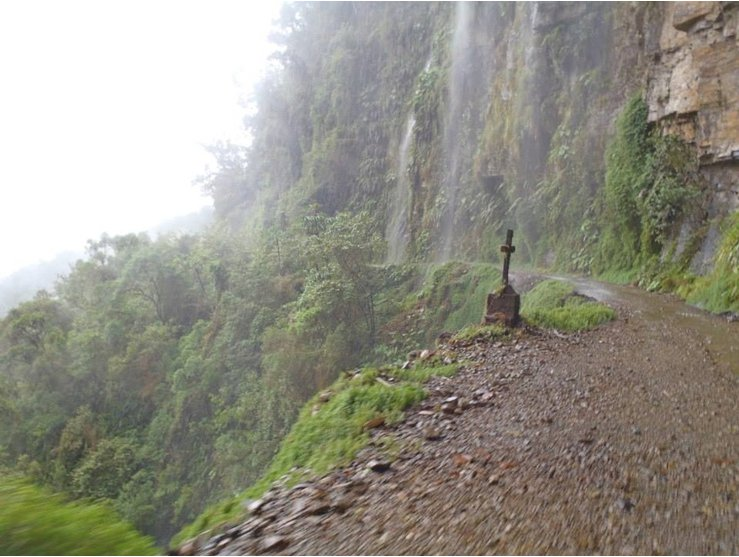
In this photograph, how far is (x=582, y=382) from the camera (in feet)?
15.7

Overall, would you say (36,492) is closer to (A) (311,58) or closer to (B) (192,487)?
(B) (192,487)

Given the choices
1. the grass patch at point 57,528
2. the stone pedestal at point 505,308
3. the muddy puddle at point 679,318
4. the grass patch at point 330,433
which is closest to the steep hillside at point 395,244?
the muddy puddle at point 679,318

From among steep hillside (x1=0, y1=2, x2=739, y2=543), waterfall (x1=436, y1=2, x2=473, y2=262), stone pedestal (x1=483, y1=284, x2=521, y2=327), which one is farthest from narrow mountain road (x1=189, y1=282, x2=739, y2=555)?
waterfall (x1=436, y1=2, x2=473, y2=262)

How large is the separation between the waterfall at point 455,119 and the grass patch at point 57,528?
23.1 m

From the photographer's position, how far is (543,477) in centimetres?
284

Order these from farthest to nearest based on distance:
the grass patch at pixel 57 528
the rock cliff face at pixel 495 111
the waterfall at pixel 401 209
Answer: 1. the waterfall at pixel 401 209
2. the rock cliff face at pixel 495 111
3. the grass patch at pixel 57 528

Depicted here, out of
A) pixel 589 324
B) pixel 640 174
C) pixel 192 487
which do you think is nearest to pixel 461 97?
pixel 640 174

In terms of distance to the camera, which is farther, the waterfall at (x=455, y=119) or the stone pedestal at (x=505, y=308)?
the waterfall at (x=455, y=119)

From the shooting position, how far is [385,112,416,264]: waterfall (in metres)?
28.1

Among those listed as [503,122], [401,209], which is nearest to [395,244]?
[401,209]

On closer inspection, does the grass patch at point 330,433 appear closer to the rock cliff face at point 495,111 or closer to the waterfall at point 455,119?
the rock cliff face at point 495,111

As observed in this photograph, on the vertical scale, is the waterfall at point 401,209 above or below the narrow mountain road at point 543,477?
above

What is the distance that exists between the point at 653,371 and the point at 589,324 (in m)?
2.77

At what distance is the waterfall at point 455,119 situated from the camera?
25.3 meters
